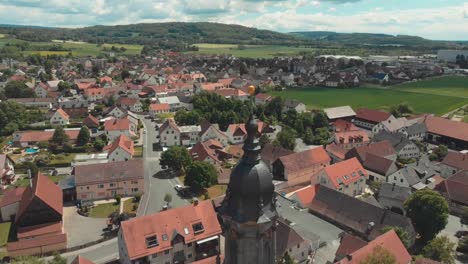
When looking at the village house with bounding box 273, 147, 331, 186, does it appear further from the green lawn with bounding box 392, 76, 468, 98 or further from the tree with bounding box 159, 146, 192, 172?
the green lawn with bounding box 392, 76, 468, 98

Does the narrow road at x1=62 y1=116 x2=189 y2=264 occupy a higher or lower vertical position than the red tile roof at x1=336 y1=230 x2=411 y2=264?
lower

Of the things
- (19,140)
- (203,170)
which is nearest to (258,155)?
(203,170)

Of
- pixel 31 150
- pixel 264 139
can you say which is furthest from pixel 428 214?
pixel 31 150

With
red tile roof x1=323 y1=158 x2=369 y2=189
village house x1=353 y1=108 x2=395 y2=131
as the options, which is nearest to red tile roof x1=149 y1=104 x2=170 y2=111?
village house x1=353 y1=108 x2=395 y2=131

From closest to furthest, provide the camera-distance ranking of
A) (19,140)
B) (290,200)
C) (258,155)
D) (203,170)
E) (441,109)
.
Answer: (258,155) < (290,200) < (203,170) < (19,140) < (441,109)

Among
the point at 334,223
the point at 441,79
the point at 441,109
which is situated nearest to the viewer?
the point at 334,223

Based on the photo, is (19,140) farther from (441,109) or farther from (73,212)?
(441,109)

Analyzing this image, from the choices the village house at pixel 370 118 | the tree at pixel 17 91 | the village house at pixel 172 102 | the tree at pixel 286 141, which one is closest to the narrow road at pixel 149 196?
the village house at pixel 172 102
